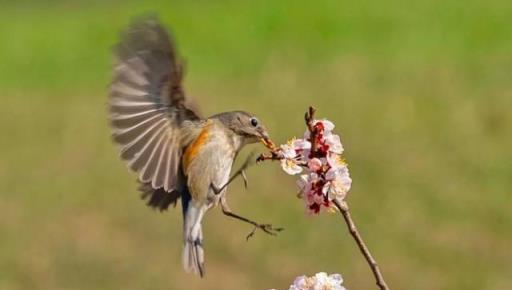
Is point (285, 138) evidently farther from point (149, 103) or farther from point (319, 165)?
point (319, 165)

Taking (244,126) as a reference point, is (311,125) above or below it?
below

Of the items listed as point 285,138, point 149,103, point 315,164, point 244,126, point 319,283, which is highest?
point 285,138

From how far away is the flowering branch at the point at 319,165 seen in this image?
2.46 m

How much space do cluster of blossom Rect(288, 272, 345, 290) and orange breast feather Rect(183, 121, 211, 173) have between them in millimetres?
1047

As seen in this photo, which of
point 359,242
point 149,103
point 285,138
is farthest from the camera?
point 285,138

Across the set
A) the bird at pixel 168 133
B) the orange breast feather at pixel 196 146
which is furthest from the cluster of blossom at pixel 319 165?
the orange breast feather at pixel 196 146

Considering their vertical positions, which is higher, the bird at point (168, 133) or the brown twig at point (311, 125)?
the bird at point (168, 133)

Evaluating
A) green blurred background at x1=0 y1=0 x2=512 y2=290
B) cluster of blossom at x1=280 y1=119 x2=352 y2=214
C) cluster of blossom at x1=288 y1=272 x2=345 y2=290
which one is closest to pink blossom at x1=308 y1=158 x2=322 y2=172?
cluster of blossom at x1=280 y1=119 x2=352 y2=214

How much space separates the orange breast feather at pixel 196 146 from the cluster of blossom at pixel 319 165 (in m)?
1.01

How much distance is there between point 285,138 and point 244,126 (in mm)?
6450

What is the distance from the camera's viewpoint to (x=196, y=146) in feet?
11.6

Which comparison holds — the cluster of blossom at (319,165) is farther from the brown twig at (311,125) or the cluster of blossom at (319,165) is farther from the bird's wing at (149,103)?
the bird's wing at (149,103)

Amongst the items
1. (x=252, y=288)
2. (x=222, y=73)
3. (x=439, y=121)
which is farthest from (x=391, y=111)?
(x=252, y=288)

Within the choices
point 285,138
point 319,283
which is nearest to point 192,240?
point 319,283
